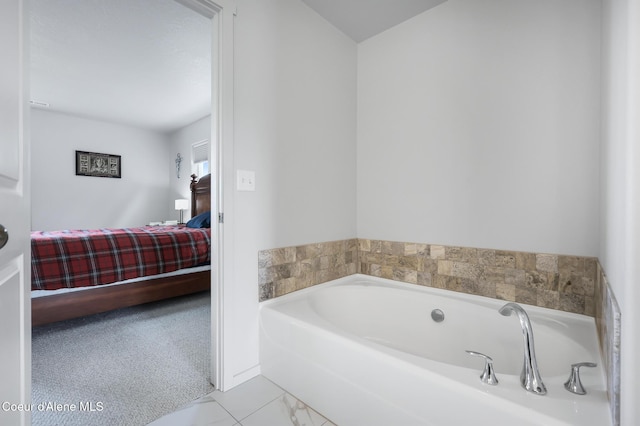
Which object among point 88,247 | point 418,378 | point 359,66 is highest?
point 359,66

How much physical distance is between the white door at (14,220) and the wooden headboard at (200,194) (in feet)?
12.3

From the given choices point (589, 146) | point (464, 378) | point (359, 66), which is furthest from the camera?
point (359, 66)

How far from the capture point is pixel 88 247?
2486 millimetres

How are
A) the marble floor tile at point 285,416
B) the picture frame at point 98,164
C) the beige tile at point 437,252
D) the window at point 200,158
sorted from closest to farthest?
the marble floor tile at point 285,416 < the beige tile at point 437,252 < the picture frame at point 98,164 < the window at point 200,158

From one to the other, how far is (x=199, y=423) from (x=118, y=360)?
0.98m

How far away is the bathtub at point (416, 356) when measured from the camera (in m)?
→ 0.91

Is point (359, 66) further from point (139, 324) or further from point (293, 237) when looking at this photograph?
point (139, 324)

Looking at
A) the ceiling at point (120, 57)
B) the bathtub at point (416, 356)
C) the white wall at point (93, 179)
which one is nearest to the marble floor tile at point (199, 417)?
the bathtub at point (416, 356)

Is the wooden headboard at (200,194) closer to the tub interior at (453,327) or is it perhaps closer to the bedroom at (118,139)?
the bedroom at (118,139)

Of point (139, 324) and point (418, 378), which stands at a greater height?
point (418, 378)

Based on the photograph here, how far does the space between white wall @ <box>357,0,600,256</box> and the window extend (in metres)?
3.63

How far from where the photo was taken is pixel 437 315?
1.77 metres

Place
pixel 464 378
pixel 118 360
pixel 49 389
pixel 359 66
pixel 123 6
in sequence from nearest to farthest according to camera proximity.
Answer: pixel 464 378 < pixel 49 389 < pixel 118 360 < pixel 123 6 < pixel 359 66

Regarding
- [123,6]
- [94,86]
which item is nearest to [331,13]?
[123,6]
